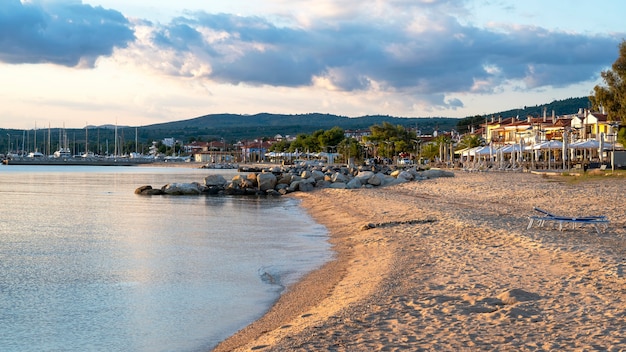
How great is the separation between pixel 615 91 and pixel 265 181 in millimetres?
22136

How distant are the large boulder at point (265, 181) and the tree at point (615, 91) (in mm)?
21213

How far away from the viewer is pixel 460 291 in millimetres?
9055

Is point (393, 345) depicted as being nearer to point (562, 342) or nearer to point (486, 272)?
point (562, 342)

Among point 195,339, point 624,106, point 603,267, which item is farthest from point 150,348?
point 624,106

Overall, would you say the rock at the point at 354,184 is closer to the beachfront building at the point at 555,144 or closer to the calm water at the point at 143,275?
the beachfront building at the point at 555,144

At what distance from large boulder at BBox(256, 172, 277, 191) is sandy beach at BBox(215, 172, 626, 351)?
23.8 meters

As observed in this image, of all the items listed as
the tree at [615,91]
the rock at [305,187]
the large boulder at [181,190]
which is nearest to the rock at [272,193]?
the rock at [305,187]

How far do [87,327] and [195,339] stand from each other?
174cm

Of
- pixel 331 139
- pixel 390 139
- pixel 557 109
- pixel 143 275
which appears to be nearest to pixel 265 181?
pixel 143 275

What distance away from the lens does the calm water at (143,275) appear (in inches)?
355

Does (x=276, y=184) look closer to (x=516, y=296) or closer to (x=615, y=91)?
(x=615, y=91)

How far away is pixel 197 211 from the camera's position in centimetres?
2891

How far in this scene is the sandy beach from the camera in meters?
6.84

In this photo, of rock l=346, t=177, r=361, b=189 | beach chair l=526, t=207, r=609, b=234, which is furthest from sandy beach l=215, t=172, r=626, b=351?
rock l=346, t=177, r=361, b=189
